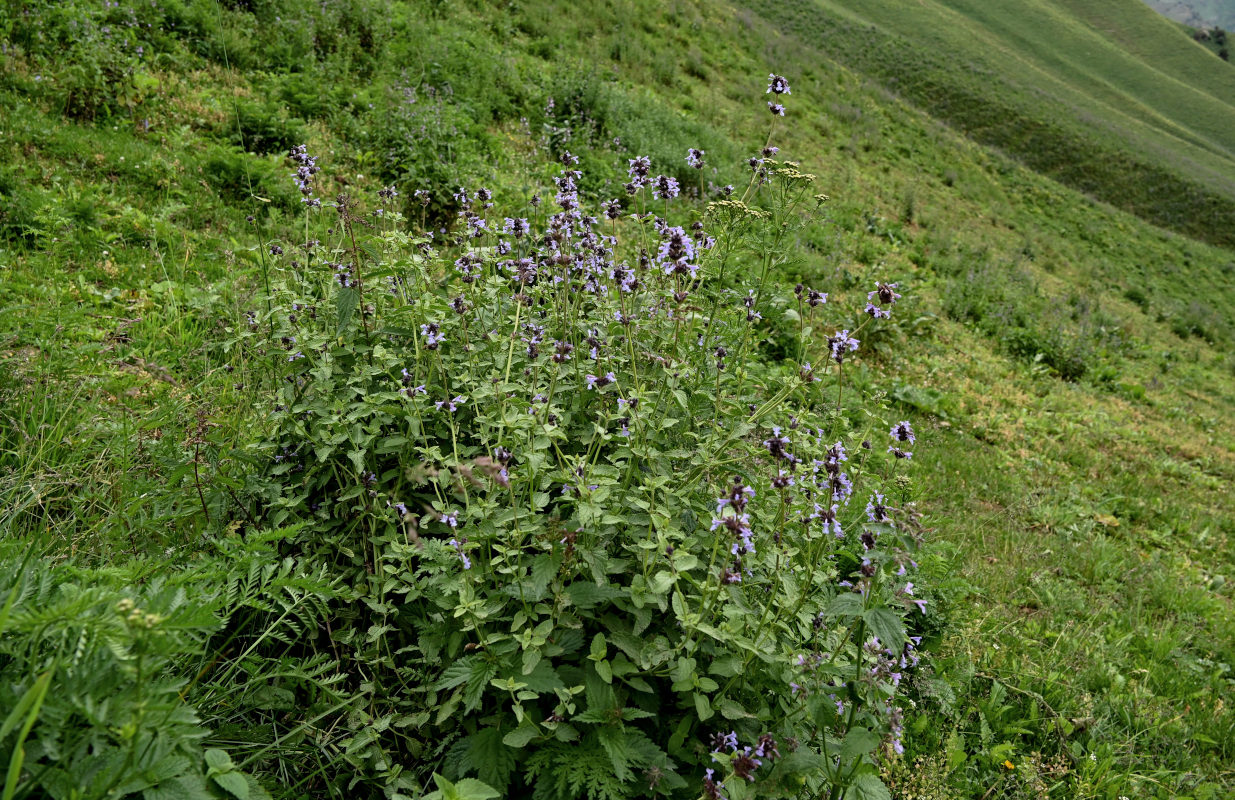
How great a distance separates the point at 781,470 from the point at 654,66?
13307mm

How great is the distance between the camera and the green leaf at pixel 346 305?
2604 millimetres

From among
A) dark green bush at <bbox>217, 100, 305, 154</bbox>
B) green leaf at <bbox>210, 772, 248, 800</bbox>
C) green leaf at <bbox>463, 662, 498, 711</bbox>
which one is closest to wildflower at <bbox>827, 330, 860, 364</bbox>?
green leaf at <bbox>463, 662, 498, 711</bbox>

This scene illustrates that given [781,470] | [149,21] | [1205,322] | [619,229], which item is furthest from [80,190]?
[1205,322]

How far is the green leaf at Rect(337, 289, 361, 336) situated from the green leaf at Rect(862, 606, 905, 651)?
2143 mm

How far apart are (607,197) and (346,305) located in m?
5.92

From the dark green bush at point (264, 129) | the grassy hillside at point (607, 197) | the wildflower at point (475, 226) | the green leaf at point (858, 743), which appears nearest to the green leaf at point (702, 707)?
the green leaf at point (858, 743)

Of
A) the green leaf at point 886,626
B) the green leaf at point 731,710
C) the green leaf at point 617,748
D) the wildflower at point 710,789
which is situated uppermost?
the green leaf at point 886,626

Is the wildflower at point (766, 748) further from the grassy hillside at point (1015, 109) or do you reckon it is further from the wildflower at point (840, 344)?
the grassy hillside at point (1015, 109)

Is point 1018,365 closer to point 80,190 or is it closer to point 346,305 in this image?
point 346,305

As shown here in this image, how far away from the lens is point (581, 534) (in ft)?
7.90

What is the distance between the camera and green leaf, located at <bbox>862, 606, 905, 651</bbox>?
6.36ft

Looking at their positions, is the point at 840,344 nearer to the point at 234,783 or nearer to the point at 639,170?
the point at 639,170

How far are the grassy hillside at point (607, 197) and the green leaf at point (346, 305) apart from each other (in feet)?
2.19

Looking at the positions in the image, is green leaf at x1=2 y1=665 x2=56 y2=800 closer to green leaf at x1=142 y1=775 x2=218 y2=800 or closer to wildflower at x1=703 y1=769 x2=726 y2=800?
green leaf at x1=142 y1=775 x2=218 y2=800
